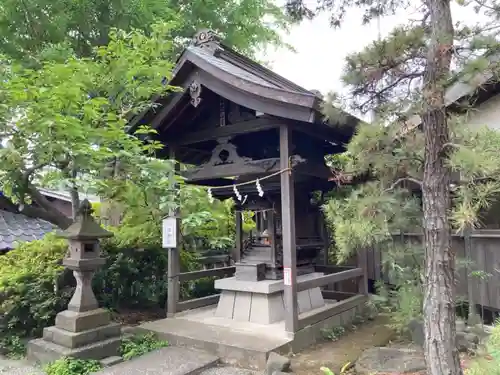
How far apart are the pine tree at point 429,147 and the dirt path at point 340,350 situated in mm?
1677

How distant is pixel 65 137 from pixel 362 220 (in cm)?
300

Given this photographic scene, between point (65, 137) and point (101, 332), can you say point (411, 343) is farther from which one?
point (65, 137)

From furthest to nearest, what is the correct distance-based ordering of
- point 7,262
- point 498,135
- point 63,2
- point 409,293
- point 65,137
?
1. point 63,2
2. point 7,262
3. point 409,293
4. point 65,137
5. point 498,135

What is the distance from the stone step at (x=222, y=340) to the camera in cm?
434

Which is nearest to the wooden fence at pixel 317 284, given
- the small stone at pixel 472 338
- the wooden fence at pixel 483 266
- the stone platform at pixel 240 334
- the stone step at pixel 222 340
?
the stone platform at pixel 240 334

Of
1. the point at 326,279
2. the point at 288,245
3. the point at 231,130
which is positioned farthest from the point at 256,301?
the point at 231,130

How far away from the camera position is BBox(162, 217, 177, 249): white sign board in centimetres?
594

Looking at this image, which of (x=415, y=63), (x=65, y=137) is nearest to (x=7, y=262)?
(x=65, y=137)

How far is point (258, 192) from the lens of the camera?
6.25 m

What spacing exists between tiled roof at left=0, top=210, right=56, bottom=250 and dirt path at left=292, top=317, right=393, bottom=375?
6.25 meters

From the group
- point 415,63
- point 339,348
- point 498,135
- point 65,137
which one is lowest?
point 339,348

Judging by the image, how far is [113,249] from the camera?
21.6 ft

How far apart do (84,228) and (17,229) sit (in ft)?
16.0

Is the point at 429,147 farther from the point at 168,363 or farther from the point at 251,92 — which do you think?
the point at 168,363
